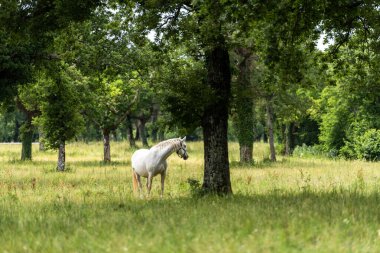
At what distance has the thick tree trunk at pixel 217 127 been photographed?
1528 centimetres

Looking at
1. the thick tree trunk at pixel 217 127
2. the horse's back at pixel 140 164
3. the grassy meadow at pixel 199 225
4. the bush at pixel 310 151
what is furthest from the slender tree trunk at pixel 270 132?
the grassy meadow at pixel 199 225

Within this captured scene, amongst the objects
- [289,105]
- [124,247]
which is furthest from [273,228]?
[289,105]

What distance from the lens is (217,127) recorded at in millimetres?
15297

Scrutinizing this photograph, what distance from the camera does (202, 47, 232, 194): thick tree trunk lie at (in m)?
15.3

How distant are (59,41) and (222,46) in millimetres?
7415

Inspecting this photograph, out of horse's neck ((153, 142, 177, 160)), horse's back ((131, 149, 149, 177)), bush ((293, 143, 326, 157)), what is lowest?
bush ((293, 143, 326, 157))

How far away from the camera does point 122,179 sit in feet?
77.2

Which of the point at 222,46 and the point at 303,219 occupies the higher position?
the point at 222,46

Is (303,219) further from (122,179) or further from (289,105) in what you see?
(289,105)

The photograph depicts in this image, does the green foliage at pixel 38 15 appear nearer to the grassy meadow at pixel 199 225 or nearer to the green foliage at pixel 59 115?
the grassy meadow at pixel 199 225

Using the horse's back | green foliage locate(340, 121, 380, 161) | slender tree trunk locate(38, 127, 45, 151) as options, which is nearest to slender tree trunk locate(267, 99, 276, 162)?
green foliage locate(340, 121, 380, 161)

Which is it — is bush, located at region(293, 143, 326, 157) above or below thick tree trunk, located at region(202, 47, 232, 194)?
below

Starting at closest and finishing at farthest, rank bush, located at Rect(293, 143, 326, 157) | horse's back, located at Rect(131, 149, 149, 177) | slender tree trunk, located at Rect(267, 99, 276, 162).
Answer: horse's back, located at Rect(131, 149, 149, 177) < slender tree trunk, located at Rect(267, 99, 276, 162) < bush, located at Rect(293, 143, 326, 157)

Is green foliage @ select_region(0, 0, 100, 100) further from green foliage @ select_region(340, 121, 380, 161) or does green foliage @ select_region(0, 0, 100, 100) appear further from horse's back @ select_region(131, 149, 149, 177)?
green foliage @ select_region(340, 121, 380, 161)
